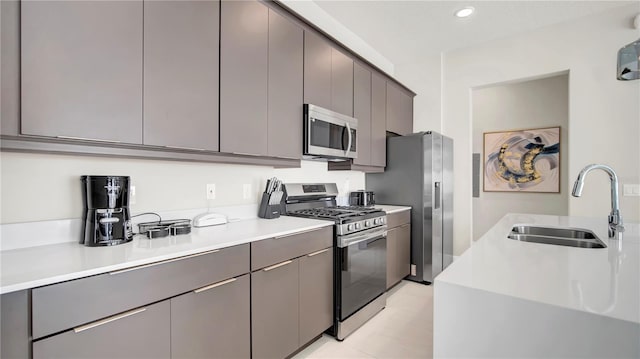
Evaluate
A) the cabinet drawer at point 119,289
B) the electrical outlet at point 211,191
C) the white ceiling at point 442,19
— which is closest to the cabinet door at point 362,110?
the white ceiling at point 442,19

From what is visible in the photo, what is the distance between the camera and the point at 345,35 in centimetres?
333

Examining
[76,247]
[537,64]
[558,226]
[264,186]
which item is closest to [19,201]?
[76,247]

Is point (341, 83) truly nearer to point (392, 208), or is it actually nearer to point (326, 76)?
point (326, 76)

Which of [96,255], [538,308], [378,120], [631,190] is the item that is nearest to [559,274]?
[538,308]

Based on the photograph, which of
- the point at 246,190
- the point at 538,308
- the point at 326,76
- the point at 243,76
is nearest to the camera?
the point at 538,308

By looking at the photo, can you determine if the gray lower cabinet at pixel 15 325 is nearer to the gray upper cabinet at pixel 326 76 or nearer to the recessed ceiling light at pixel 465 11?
the gray upper cabinet at pixel 326 76

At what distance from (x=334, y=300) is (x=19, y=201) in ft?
6.13

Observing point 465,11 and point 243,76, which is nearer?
point 243,76

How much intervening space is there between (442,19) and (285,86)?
7.12ft

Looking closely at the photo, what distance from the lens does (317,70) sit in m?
2.38

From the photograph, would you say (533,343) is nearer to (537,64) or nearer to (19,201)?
(19,201)

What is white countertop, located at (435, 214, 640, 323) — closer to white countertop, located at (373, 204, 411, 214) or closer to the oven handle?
the oven handle

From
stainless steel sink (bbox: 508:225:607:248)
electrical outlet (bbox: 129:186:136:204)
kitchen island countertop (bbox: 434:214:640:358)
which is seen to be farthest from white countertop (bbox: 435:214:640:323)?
electrical outlet (bbox: 129:186:136:204)

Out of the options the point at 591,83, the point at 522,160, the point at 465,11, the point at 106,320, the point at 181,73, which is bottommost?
the point at 106,320
